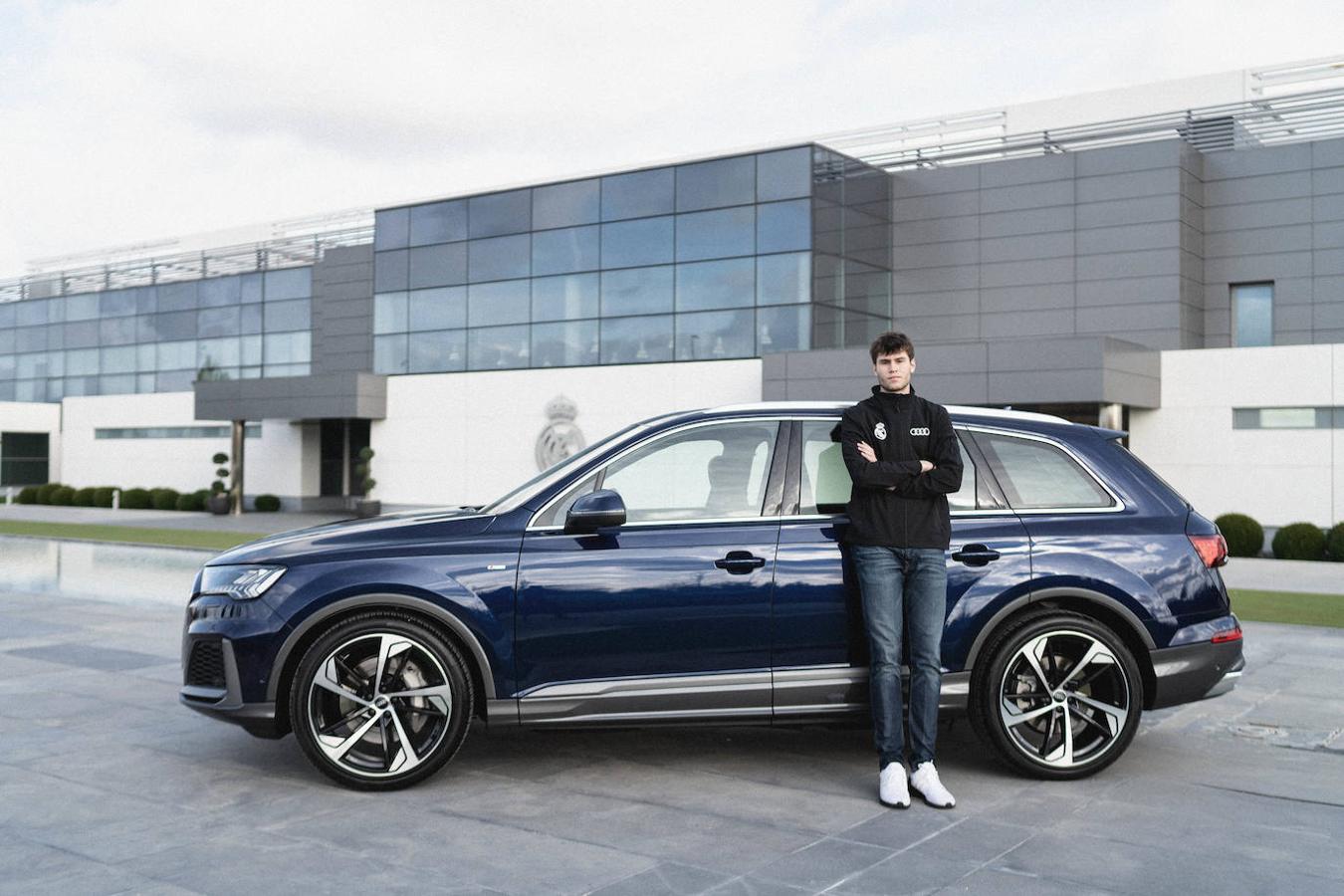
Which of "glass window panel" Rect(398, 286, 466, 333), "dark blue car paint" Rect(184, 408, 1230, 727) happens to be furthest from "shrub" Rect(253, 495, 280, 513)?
"dark blue car paint" Rect(184, 408, 1230, 727)

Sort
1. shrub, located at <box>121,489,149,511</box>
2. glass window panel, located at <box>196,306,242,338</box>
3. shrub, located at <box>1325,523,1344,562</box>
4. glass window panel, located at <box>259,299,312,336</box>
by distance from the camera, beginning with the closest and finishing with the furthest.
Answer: shrub, located at <box>1325,523,1344,562</box>, shrub, located at <box>121,489,149,511</box>, glass window panel, located at <box>259,299,312,336</box>, glass window panel, located at <box>196,306,242,338</box>

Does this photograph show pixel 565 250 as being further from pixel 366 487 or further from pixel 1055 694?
pixel 1055 694

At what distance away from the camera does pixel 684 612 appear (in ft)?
17.1

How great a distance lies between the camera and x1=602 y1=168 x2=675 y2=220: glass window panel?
30.5 metres

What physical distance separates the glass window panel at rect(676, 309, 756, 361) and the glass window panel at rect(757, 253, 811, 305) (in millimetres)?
674

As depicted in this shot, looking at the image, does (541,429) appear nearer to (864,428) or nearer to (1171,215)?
(1171,215)

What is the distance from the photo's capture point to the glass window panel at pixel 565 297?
31.8 m

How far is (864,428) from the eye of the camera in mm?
5293

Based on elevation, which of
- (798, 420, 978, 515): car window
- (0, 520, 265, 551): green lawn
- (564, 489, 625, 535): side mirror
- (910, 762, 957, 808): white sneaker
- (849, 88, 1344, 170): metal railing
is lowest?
(0, 520, 265, 551): green lawn

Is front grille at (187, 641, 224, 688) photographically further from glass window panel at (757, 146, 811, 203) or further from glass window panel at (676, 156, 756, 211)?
glass window panel at (676, 156, 756, 211)

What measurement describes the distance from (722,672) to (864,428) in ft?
4.21

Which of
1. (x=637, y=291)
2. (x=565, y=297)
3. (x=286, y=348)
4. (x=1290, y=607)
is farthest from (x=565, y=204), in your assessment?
(x=1290, y=607)

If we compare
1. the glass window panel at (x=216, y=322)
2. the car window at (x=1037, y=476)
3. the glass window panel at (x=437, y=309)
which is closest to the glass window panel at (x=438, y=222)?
the glass window panel at (x=437, y=309)

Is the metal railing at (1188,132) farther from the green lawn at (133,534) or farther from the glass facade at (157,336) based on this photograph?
the glass facade at (157,336)
